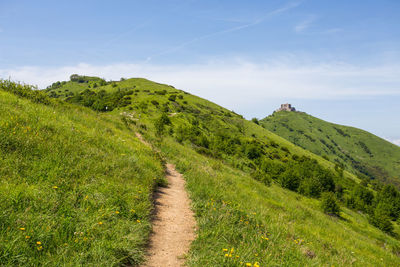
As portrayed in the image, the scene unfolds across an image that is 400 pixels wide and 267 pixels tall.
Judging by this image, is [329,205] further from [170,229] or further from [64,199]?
[64,199]

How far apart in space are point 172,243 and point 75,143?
17.7 feet

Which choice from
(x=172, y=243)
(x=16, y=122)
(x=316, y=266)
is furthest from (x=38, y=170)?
(x=316, y=266)

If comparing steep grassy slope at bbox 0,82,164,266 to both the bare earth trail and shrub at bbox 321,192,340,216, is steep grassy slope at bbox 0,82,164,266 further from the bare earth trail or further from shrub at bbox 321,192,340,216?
shrub at bbox 321,192,340,216

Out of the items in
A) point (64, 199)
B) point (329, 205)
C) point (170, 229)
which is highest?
point (64, 199)

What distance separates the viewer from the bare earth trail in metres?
4.64

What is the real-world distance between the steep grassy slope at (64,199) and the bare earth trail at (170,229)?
1.13 feet

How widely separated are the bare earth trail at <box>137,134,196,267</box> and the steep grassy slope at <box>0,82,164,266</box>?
1.13 ft

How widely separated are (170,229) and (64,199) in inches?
110

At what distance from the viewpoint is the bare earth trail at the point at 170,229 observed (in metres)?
4.64

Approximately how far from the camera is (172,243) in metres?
5.27

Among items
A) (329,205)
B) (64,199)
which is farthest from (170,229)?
(329,205)

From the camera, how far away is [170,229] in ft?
19.6

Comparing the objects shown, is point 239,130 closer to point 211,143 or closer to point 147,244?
point 211,143

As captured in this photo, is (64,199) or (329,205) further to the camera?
(329,205)
